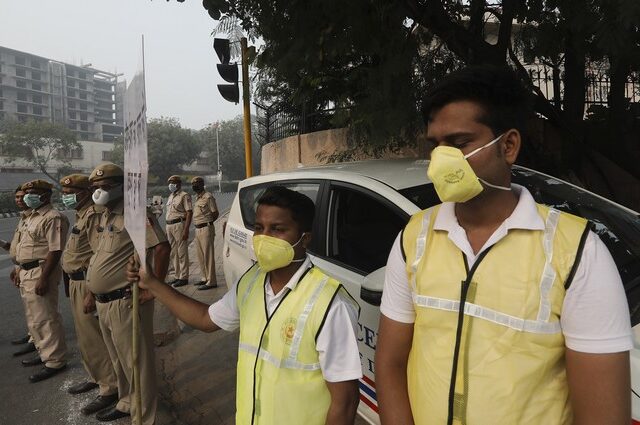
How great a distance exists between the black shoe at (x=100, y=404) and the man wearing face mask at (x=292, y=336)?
2418mm

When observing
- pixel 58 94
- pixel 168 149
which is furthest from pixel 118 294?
pixel 58 94

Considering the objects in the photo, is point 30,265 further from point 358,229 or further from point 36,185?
point 358,229

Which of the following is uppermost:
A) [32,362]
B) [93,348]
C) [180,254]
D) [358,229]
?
[358,229]

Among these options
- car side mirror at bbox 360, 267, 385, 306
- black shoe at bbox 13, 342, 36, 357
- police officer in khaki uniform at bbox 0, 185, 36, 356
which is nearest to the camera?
car side mirror at bbox 360, 267, 385, 306

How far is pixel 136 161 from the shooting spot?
1869mm

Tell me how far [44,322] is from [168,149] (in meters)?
59.5

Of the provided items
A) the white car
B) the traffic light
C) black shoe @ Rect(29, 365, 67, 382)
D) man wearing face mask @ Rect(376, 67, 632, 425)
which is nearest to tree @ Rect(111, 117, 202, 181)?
the traffic light

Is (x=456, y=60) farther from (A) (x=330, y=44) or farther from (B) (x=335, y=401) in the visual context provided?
(B) (x=335, y=401)

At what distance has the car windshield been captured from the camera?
2.17m

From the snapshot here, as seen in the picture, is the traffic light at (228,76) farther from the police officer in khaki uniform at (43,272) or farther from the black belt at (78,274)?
the black belt at (78,274)

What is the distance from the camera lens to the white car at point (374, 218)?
233 centimetres

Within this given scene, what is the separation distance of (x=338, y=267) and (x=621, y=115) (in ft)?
13.6

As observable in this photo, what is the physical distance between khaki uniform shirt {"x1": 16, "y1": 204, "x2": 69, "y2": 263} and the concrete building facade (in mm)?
82237

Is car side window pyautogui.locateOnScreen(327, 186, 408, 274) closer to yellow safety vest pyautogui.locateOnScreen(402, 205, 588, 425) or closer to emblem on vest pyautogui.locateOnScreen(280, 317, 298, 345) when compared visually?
emblem on vest pyautogui.locateOnScreen(280, 317, 298, 345)
